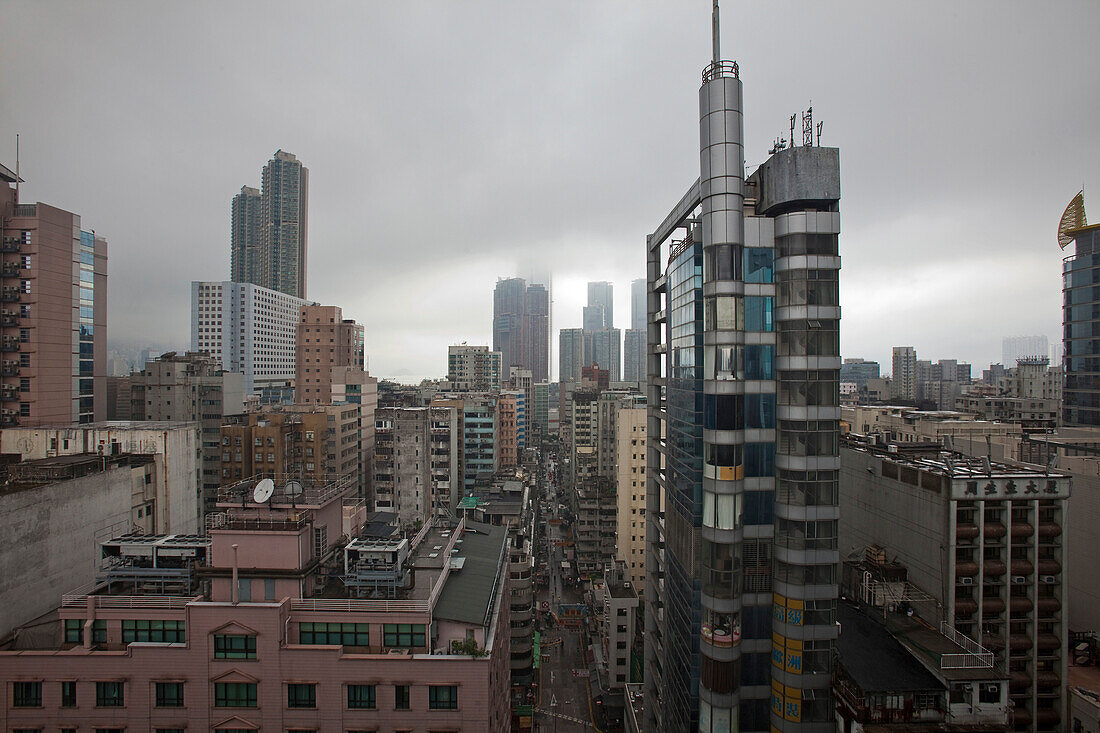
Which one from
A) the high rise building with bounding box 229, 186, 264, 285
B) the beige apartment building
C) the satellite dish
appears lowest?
the beige apartment building

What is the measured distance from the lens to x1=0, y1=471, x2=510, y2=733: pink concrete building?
65.2 feet

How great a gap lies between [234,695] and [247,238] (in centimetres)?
20908

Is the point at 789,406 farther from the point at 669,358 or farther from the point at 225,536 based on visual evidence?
the point at 225,536

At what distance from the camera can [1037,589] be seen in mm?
25703

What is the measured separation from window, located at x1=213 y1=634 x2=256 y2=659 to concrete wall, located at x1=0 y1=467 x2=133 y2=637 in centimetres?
1310

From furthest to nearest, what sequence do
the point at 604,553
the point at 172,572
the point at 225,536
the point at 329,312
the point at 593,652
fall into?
the point at 329,312, the point at 604,553, the point at 593,652, the point at 172,572, the point at 225,536

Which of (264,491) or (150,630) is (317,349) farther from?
(150,630)

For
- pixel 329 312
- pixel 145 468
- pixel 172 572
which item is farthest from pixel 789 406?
pixel 329 312

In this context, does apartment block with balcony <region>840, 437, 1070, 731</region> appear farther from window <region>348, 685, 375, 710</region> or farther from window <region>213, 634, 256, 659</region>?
window <region>213, 634, 256, 659</region>

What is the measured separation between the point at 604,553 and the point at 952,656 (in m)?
49.9

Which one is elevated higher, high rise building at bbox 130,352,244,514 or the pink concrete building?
high rise building at bbox 130,352,244,514

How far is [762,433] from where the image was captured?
20781 millimetres

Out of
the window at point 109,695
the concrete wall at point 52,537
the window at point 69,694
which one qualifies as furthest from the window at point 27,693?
the concrete wall at point 52,537

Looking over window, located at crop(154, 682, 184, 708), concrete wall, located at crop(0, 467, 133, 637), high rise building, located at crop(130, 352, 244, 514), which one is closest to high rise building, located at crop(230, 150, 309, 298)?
high rise building, located at crop(130, 352, 244, 514)
